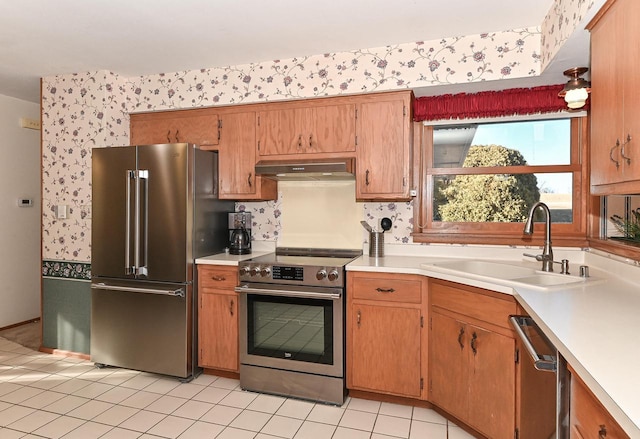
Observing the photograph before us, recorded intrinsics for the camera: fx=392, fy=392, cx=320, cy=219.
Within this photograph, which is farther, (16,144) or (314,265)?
(16,144)

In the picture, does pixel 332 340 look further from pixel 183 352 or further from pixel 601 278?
pixel 601 278

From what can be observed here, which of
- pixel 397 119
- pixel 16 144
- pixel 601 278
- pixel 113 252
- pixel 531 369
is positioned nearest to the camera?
pixel 531 369

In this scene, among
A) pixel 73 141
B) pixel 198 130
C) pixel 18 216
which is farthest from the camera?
pixel 18 216

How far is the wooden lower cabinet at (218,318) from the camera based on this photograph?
2975 millimetres

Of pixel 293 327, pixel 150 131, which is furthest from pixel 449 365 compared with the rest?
pixel 150 131

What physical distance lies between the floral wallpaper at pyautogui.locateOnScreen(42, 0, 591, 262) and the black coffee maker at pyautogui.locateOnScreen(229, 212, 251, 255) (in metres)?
0.15

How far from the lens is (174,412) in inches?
98.7

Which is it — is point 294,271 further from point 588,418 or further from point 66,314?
point 66,314

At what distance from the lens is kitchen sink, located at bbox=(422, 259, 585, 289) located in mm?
2047

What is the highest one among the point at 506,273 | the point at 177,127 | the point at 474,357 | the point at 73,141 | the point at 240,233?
the point at 177,127

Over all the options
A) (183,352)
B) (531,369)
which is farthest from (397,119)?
(183,352)

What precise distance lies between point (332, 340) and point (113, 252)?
1.87 metres

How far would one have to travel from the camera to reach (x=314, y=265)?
267 centimetres

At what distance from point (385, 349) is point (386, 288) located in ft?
1.35
